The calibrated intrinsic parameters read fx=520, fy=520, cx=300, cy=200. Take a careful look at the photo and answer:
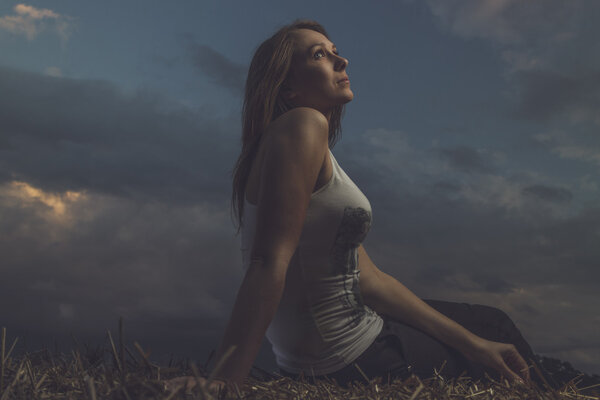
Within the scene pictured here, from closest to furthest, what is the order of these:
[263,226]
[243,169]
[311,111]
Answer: [263,226] → [311,111] → [243,169]

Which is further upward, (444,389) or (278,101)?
(278,101)

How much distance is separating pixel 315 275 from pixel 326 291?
12cm

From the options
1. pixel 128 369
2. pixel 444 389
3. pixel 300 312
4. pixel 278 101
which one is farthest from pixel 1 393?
pixel 278 101

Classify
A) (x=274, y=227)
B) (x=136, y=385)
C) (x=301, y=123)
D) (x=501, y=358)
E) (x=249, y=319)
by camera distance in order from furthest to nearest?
(x=501, y=358) → (x=301, y=123) → (x=274, y=227) → (x=249, y=319) → (x=136, y=385)

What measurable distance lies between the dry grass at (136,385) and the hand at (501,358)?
419mm

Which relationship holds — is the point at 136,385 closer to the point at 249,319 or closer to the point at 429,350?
the point at 249,319

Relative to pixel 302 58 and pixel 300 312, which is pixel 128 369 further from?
pixel 302 58

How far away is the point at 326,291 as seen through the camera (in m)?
2.96

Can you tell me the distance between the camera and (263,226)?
2408 millimetres

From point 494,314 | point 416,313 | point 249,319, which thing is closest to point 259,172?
point 249,319

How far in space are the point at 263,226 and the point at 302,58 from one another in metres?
1.61

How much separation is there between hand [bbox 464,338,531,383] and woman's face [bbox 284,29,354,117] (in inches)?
73.6

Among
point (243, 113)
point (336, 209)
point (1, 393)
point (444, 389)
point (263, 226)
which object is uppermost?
point (243, 113)

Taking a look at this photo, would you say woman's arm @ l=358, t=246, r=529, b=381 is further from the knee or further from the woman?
the knee
